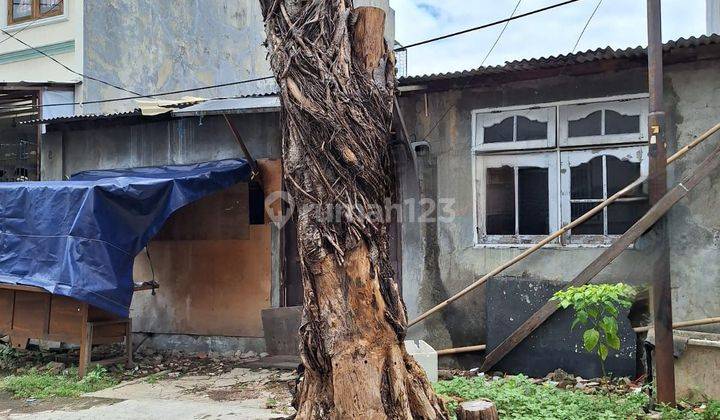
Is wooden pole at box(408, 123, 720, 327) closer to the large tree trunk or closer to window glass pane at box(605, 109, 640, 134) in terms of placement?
window glass pane at box(605, 109, 640, 134)

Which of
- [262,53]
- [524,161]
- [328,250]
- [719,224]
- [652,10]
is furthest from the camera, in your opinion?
[262,53]

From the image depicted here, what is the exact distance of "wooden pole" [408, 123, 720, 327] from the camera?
558 centimetres

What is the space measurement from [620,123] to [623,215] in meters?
0.94

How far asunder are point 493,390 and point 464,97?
3263mm

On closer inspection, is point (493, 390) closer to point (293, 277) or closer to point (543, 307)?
point (543, 307)

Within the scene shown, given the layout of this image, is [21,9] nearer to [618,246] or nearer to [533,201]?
[533,201]

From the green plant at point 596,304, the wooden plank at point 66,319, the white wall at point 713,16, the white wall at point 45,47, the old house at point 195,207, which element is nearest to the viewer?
the green plant at point 596,304

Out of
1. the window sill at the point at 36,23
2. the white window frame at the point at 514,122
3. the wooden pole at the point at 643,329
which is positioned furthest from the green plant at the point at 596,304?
the window sill at the point at 36,23

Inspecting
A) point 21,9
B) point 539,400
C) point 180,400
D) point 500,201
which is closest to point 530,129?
point 500,201

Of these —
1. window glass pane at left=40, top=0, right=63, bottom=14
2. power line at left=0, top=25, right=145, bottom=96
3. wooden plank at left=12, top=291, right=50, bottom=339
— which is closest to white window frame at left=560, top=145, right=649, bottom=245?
wooden plank at left=12, top=291, right=50, bottom=339

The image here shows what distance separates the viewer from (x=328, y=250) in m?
3.28

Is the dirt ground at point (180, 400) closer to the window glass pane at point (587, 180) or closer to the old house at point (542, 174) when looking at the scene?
the old house at point (542, 174)

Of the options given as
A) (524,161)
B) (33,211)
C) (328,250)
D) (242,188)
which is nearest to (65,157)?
(33,211)

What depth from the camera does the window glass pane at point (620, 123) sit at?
19.7 feet
